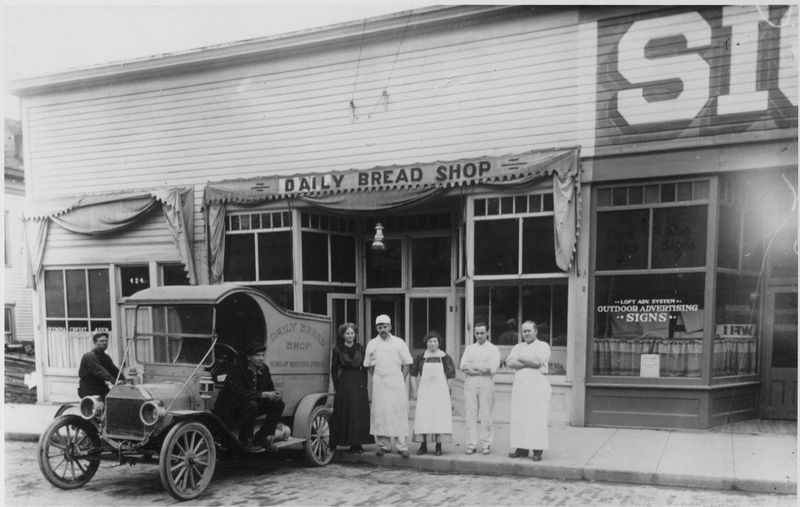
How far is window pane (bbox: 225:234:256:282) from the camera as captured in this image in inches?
436

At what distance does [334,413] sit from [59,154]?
29.5 feet

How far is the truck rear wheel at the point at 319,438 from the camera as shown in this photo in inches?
281

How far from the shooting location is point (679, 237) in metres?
8.53

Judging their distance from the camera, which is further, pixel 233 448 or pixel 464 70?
pixel 464 70

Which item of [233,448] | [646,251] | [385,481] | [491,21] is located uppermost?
[491,21]

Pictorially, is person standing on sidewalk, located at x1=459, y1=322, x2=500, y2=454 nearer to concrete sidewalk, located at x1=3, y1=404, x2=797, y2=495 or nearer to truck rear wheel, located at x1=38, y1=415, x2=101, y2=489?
concrete sidewalk, located at x1=3, y1=404, x2=797, y2=495

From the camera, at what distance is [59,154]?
1227cm

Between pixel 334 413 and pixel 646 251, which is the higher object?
pixel 646 251

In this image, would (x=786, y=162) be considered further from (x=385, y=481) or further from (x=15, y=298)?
(x=15, y=298)

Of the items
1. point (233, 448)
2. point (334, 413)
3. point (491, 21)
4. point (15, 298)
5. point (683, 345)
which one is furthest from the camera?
point (15, 298)

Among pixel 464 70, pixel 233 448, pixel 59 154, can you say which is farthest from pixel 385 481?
pixel 59 154

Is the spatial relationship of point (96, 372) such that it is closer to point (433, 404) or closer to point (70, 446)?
point (70, 446)

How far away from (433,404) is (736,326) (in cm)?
507

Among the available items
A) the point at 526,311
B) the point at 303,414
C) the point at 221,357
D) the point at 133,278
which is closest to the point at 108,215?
the point at 133,278
